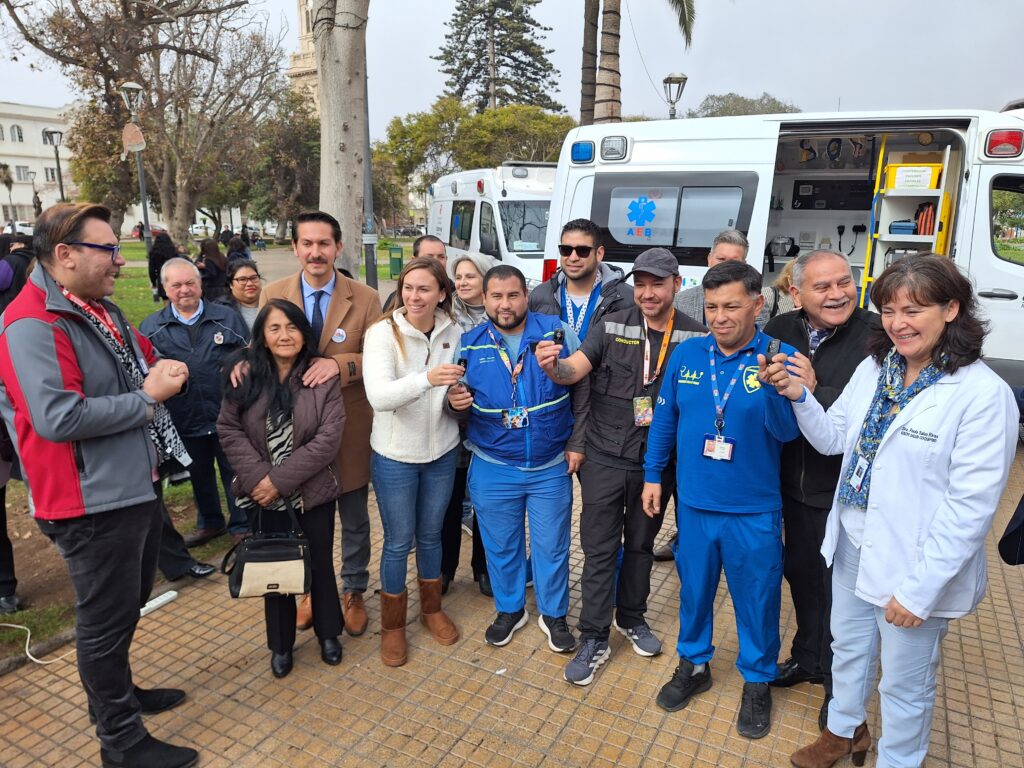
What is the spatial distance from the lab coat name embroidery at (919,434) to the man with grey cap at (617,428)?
114cm

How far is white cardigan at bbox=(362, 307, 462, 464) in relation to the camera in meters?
3.14

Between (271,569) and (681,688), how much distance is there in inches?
75.1

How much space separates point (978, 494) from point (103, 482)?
2.88 metres

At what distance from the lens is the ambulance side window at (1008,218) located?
5.75 m

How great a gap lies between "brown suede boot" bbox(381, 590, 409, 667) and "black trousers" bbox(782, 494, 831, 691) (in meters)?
1.86

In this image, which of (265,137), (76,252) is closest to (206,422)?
(76,252)

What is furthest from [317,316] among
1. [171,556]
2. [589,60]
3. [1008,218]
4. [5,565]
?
[589,60]

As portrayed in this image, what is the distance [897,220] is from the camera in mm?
6621

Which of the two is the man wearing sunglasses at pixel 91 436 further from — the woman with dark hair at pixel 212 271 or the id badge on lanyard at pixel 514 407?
the woman with dark hair at pixel 212 271

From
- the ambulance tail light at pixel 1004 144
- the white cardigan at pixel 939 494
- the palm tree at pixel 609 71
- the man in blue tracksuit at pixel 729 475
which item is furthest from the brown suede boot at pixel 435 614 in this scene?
the palm tree at pixel 609 71

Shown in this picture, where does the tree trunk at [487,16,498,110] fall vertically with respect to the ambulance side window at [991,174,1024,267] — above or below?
above

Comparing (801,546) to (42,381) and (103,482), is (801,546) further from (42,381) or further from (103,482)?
(42,381)

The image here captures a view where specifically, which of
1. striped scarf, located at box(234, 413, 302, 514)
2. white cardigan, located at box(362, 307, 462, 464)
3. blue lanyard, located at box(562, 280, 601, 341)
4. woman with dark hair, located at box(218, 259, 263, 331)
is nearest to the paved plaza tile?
striped scarf, located at box(234, 413, 302, 514)

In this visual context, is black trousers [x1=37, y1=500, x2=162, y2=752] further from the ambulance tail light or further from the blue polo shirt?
the ambulance tail light
